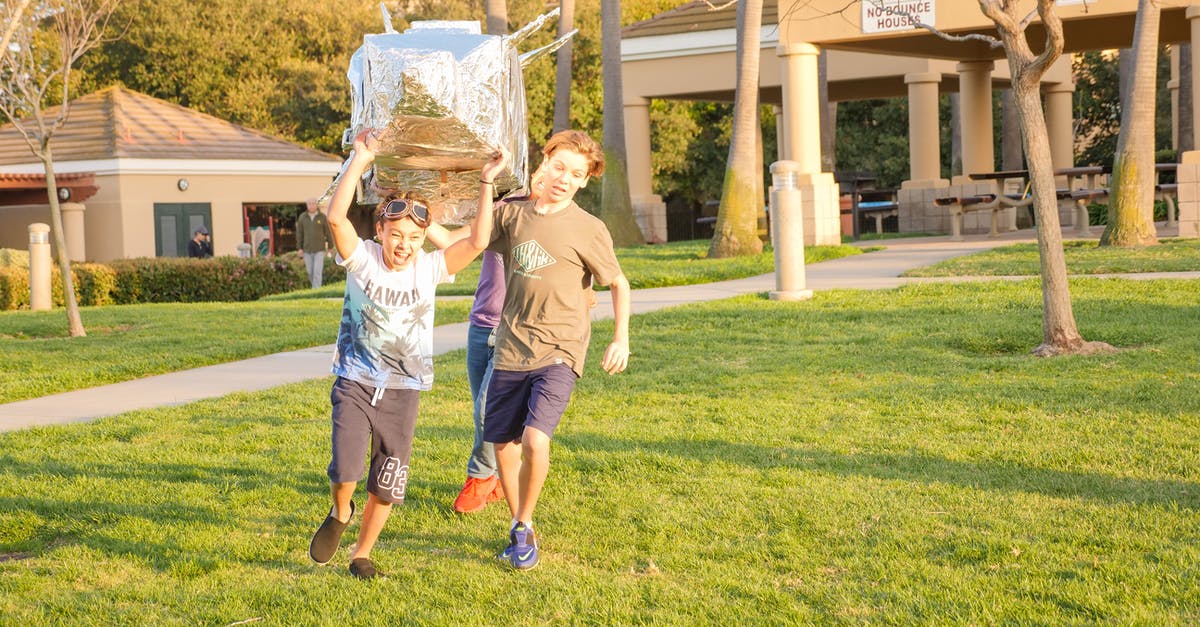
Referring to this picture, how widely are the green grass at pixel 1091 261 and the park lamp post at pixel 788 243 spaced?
223cm

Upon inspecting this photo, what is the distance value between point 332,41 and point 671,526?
41.9 metres

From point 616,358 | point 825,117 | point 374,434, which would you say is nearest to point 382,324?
point 374,434

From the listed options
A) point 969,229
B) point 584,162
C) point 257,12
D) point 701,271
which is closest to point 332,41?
point 257,12

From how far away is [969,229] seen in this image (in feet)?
83.1

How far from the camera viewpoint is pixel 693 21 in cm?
2805

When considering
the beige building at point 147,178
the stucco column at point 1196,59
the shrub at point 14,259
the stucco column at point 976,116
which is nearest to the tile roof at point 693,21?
the stucco column at point 976,116

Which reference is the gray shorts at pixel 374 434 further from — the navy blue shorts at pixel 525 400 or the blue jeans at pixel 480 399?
the blue jeans at pixel 480 399

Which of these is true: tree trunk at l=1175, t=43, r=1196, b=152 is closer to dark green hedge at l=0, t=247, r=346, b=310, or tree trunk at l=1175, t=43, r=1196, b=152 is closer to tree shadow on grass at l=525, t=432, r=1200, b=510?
dark green hedge at l=0, t=247, r=346, b=310

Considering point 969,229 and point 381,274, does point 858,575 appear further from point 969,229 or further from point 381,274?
point 969,229

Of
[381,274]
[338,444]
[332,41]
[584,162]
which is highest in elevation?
[332,41]

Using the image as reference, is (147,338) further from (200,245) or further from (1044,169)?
(200,245)

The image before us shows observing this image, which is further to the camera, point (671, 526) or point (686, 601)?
point (671, 526)

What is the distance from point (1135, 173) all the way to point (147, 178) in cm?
2175

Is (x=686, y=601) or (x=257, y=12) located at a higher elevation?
(x=257, y=12)
